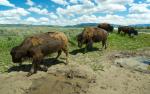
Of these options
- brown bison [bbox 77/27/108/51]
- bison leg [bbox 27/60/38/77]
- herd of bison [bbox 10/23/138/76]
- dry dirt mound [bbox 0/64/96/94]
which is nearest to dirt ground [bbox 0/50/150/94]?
dry dirt mound [bbox 0/64/96/94]

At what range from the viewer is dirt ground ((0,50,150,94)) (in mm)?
11695

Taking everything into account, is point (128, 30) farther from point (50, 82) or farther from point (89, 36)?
point (50, 82)

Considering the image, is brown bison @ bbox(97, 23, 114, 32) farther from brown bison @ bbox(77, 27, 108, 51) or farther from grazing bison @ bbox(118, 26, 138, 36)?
brown bison @ bbox(77, 27, 108, 51)

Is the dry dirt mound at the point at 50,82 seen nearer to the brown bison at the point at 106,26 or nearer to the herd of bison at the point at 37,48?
the herd of bison at the point at 37,48

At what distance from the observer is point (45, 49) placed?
1457 centimetres

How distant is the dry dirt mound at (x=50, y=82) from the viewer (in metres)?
11.6

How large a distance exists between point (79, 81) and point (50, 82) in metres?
1.30

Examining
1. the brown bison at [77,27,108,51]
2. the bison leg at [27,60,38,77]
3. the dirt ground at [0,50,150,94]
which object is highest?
the brown bison at [77,27,108,51]

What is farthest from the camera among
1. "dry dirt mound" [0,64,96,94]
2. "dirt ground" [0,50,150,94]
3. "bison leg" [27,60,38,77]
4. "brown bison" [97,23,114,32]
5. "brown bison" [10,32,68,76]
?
"brown bison" [97,23,114,32]

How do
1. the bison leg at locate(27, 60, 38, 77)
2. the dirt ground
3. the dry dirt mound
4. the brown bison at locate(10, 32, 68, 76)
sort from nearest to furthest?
the dry dirt mound → the dirt ground → the bison leg at locate(27, 60, 38, 77) → the brown bison at locate(10, 32, 68, 76)

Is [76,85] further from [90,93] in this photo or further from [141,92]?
[141,92]

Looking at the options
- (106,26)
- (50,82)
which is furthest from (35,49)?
(106,26)

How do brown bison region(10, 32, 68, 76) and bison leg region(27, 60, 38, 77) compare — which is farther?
brown bison region(10, 32, 68, 76)

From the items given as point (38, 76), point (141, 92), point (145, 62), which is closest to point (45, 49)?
point (38, 76)
